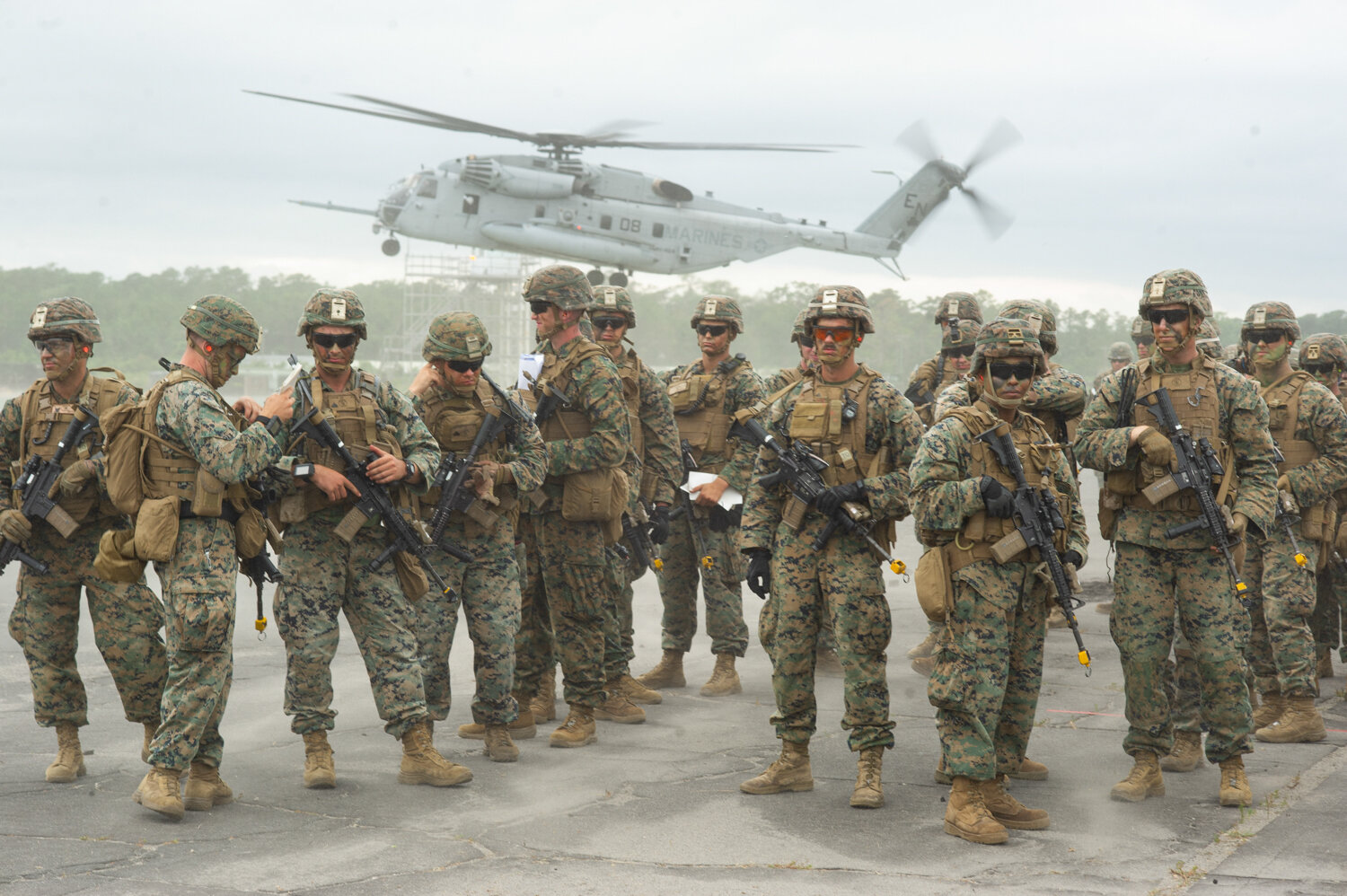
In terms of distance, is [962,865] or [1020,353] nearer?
[962,865]

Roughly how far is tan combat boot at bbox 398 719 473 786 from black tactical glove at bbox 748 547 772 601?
1.65 metres

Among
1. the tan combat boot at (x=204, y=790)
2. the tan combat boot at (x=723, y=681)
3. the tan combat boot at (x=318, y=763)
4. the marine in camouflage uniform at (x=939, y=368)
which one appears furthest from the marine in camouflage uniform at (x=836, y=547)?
the marine in camouflage uniform at (x=939, y=368)

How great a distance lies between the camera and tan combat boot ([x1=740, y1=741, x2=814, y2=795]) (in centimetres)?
591

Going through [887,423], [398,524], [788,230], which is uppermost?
[788,230]

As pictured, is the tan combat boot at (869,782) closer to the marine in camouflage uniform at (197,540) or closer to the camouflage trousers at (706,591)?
the camouflage trousers at (706,591)

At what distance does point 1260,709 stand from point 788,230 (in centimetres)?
2564

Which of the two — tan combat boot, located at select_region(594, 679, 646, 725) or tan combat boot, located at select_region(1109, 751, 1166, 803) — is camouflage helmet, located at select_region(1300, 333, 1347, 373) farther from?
tan combat boot, located at select_region(594, 679, 646, 725)

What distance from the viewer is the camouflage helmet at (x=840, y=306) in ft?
19.4

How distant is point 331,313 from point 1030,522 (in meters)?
3.30

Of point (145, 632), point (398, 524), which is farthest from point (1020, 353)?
point (145, 632)

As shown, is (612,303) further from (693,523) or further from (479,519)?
(479,519)

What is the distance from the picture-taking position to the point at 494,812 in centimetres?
558

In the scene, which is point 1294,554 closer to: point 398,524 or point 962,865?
point 962,865

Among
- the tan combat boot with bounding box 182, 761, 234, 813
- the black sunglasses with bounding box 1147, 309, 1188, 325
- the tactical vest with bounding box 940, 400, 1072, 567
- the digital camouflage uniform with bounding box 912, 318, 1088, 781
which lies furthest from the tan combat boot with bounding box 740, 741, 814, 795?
the black sunglasses with bounding box 1147, 309, 1188, 325
